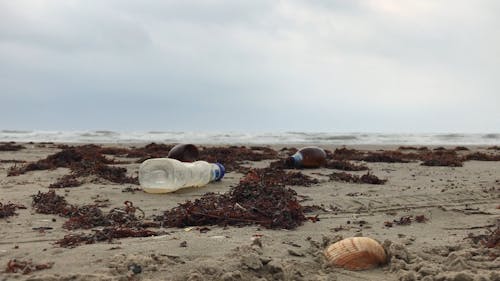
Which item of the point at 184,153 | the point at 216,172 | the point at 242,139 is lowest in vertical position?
the point at 242,139

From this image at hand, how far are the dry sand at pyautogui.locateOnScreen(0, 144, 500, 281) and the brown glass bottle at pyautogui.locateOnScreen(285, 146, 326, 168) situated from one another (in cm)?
221

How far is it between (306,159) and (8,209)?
5.18 metres

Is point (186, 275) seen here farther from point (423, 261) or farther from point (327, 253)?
point (423, 261)

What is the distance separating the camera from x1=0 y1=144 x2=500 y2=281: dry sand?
2980 mm

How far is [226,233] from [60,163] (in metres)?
5.26

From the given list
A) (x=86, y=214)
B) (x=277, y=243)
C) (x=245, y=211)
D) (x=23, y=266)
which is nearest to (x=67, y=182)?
(x=86, y=214)

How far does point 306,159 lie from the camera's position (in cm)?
869

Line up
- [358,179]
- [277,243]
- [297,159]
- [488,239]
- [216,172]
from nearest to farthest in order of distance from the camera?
1. [277,243]
2. [488,239]
3. [216,172]
4. [358,179]
5. [297,159]

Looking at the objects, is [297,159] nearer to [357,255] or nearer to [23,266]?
[357,255]

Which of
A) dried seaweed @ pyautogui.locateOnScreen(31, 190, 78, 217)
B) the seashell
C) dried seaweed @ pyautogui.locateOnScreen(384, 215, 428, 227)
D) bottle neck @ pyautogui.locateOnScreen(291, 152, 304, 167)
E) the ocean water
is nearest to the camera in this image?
the seashell

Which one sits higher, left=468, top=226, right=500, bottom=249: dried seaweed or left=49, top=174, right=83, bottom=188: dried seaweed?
left=49, top=174, right=83, bottom=188: dried seaweed

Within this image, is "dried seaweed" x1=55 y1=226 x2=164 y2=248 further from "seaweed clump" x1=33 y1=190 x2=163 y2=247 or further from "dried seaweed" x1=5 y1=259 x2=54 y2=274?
"dried seaweed" x1=5 y1=259 x2=54 y2=274

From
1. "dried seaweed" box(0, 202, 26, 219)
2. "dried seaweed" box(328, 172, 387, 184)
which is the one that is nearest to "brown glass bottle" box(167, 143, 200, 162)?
"dried seaweed" box(328, 172, 387, 184)

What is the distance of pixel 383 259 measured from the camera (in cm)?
330
